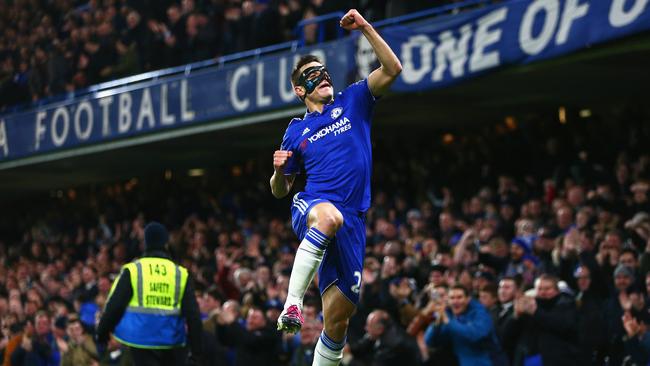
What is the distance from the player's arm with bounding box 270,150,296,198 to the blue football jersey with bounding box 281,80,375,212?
6 centimetres

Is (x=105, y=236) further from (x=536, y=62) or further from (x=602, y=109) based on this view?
(x=536, y=62)

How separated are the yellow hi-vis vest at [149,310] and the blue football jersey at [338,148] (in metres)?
2.45

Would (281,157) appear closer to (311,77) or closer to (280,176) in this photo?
(280,176)

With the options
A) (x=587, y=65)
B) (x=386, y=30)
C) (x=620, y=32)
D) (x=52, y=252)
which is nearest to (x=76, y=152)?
(x=52, y=252)

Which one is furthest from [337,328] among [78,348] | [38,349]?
[38,349]

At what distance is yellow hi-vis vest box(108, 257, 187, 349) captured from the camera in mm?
9938

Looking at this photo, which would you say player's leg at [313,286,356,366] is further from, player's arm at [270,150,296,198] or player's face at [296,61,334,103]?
player's face at [296,61,334,103]

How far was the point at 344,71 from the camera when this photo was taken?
17000 mm

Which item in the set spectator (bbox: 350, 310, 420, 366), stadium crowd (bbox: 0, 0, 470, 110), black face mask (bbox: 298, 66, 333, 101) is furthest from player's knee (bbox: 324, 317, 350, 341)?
stadium crowd (bbox: 0, 0, 470, 110)

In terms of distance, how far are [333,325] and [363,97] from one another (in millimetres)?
1426

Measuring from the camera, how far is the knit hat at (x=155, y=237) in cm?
1007

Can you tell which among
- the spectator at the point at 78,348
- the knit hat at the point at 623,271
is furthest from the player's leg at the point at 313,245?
the spectator at the point at 78,348

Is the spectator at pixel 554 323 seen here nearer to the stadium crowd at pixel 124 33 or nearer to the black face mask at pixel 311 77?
the black face mask at pixel 311 77

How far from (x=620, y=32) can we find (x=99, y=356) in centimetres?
663
